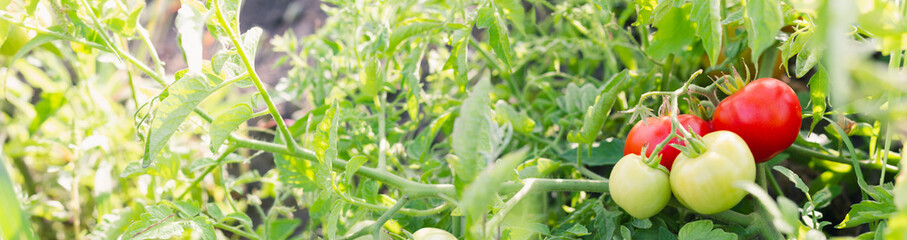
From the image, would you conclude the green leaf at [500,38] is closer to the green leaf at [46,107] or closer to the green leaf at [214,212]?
the green leaf at [214,212]

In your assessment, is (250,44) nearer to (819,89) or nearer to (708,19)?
(708,19)

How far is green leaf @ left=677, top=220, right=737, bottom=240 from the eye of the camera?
0.45 meters

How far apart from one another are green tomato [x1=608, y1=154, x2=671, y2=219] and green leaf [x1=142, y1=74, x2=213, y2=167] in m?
0.33

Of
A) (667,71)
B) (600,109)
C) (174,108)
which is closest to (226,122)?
(174,108)

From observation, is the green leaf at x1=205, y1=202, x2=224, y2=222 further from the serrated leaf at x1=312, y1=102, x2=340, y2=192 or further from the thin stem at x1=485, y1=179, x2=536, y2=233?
the thin stem at x1=485, y1=179, x2=536, y2=233

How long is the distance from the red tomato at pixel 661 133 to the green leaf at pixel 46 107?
1026 millimetres

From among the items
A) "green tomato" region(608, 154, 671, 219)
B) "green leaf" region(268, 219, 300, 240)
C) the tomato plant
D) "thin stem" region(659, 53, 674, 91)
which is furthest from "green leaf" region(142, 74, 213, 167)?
"thin stem" region(659, 53, 674, 91)

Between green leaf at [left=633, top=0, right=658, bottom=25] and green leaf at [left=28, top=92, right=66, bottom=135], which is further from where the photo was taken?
green leaf at [left=28, top=92, right=66, bottom=135]

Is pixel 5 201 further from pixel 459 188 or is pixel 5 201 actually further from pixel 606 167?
pixel 606 167

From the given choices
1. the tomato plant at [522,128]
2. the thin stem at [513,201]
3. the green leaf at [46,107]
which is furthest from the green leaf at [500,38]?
the green leaf at [46,107]

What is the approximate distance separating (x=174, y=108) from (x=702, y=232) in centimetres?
42

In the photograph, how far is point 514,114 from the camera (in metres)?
0.69

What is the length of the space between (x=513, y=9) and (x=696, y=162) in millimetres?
250

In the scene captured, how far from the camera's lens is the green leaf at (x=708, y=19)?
0.36 metres
